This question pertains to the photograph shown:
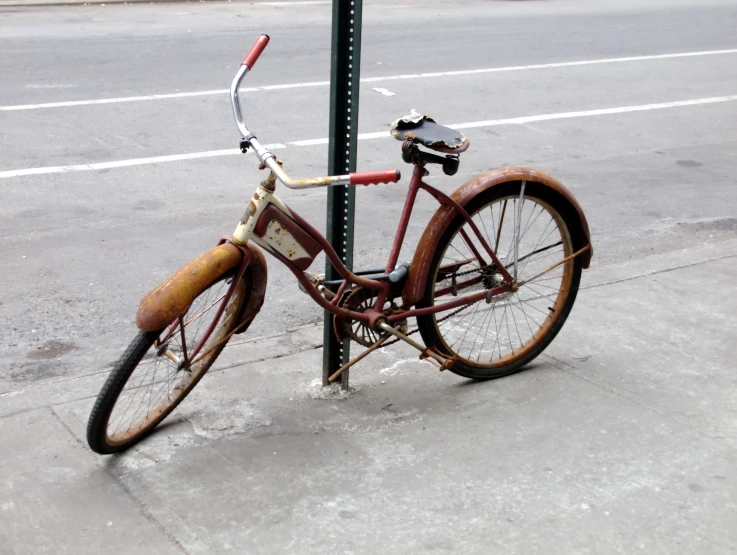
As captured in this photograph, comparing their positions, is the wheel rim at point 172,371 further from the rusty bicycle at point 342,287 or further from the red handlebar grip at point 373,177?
the red handlebar grip at point 373,177

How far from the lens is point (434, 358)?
424 centimetres

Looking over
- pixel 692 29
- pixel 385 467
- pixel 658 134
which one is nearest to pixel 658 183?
pixel 658 134

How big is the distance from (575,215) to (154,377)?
2.05m

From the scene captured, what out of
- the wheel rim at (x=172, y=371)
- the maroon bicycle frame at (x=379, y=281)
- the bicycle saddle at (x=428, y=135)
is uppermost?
the bicycle saddle at (x=428, y=135)

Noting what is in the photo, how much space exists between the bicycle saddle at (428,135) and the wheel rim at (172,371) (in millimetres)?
909

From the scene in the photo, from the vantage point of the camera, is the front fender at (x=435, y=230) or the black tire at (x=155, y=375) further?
the front fender at (x=435, y=230)

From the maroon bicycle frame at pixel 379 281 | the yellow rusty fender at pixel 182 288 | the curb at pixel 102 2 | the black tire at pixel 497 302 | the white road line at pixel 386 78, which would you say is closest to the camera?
the yellow rusty fender at pixel 182 288

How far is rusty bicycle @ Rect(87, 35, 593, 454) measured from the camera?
352cm

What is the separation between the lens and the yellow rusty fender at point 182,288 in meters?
3.43

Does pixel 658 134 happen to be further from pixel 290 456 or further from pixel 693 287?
pixel 290 456

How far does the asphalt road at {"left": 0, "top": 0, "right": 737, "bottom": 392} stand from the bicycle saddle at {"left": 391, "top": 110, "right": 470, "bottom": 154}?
1.26 meters

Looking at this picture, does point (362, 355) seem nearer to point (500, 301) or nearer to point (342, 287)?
point (342, 287)

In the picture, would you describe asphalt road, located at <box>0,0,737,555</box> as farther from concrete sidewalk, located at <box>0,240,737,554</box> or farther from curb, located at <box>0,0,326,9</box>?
curb, located at <box>0,0,326,9</box>

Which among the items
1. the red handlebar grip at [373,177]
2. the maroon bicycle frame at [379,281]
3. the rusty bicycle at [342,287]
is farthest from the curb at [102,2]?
the red handlebar grip at [373,177]
